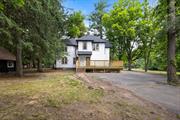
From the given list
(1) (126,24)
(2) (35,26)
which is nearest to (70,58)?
(1) (126,24)

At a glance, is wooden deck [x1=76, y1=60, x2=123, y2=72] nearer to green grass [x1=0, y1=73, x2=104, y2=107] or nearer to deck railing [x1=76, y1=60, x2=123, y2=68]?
deck railing [x1=76, y1=60, x2=123, y2=68]

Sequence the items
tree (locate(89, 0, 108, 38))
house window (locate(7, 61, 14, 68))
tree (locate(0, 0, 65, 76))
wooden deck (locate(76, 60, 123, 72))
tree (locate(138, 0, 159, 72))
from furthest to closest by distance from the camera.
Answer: tree (locate(89, 0, 108, 38)) < tree (locate(138, 0, 159, 72)) < wooden deck (locate(76, 60, 123, 72)) < house window (locate(7, 61, 14, 68)) < tree (locate(0, 0, 65, 76))

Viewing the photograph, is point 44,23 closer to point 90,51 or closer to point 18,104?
point 18,104

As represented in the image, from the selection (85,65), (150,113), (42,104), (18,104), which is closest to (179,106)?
(150,113)

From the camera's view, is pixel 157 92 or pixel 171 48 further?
pixel 171 48

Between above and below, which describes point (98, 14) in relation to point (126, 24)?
above

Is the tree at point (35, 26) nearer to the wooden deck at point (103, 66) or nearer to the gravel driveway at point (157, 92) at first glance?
the gravel driveway at point (157, 92)

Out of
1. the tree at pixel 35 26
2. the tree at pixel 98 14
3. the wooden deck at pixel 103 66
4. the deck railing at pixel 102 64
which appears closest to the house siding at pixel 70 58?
the wooden deck at pixel 103 66

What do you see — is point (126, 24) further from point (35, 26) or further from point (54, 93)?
point (54, 93)

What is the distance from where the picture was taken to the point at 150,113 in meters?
5.75

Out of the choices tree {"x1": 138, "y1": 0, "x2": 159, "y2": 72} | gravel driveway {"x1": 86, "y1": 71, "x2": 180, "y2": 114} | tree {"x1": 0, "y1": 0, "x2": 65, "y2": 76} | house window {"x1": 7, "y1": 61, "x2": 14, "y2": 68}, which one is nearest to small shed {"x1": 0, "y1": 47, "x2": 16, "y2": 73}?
house window {"x1": 7, "y1": 61, "x2": 14, "y2": 68}

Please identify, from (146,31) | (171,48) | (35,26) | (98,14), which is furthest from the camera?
(98,14)

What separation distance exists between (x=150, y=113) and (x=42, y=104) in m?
3.64

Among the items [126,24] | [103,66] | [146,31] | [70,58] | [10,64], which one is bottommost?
[103,66]
